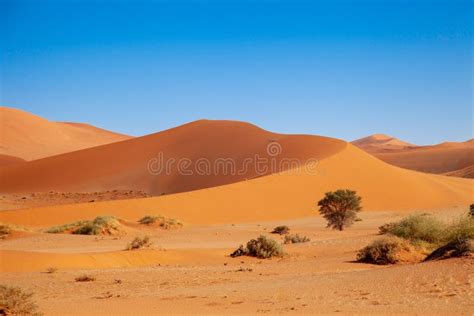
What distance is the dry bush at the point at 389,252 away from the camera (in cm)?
1416

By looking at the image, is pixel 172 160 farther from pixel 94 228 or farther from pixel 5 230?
pixel 5 230

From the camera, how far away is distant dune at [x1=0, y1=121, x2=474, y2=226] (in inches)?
1398

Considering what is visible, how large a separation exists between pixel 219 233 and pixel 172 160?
97.1ft

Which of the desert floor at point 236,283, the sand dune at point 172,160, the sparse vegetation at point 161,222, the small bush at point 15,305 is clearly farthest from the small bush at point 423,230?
the sand dune at point 172,160

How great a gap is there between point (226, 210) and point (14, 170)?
32153mm

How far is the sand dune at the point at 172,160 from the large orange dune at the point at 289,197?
13.3ft

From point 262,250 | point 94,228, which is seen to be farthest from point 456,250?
point 94,228

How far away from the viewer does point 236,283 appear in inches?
468

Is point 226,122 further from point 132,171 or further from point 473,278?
point 473,278

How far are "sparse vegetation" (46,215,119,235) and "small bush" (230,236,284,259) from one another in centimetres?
957

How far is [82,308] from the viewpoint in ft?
29.8

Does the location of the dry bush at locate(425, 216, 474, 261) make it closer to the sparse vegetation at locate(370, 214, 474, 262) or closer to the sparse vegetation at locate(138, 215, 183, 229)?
the sparse vegetation at locate(370, 214, 474, 262)

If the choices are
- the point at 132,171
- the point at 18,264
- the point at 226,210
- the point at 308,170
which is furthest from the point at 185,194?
the point at 18,264

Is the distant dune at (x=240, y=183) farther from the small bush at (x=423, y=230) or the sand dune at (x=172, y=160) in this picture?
the small bush at (x=423, y=230)
